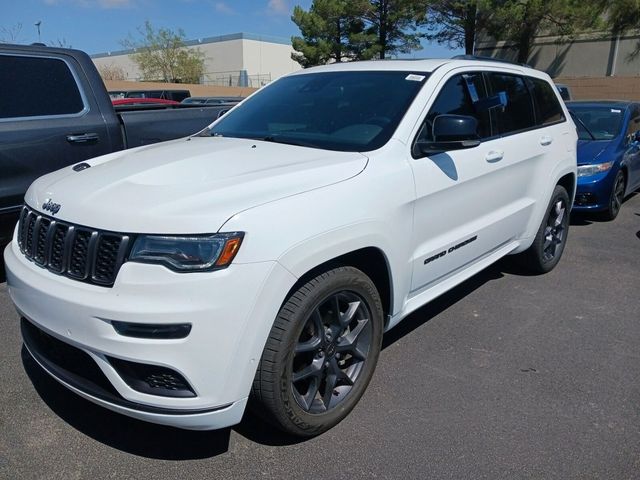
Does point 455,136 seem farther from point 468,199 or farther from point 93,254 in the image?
point 93,254

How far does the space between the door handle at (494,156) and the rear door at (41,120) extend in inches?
128

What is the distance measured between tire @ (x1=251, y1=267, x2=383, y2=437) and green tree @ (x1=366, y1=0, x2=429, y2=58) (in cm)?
2743

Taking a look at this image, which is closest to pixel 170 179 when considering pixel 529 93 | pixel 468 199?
pixel 468 199

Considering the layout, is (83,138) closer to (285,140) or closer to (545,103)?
(285,140)

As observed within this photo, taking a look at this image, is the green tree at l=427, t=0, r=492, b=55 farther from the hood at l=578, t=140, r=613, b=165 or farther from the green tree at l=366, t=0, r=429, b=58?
the hood at l=578, t=140, r=613, b=165

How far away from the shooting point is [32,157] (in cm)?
452

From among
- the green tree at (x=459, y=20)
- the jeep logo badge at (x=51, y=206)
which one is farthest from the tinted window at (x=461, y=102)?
the green tree at (x=459, y=20)

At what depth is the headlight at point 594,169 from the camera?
22.9ft

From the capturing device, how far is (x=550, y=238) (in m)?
5.14

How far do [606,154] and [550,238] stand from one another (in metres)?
2.73

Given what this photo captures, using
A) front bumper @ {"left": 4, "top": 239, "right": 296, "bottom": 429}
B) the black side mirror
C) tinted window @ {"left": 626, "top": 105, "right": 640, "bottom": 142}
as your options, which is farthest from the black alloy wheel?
tinted window @ {"left": 626, "top": 105, "right": 640, "bottom": 142}

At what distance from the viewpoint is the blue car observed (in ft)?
23.0

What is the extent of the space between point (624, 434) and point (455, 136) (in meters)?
1.79

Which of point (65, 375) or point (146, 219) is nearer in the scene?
point (146, 219)
